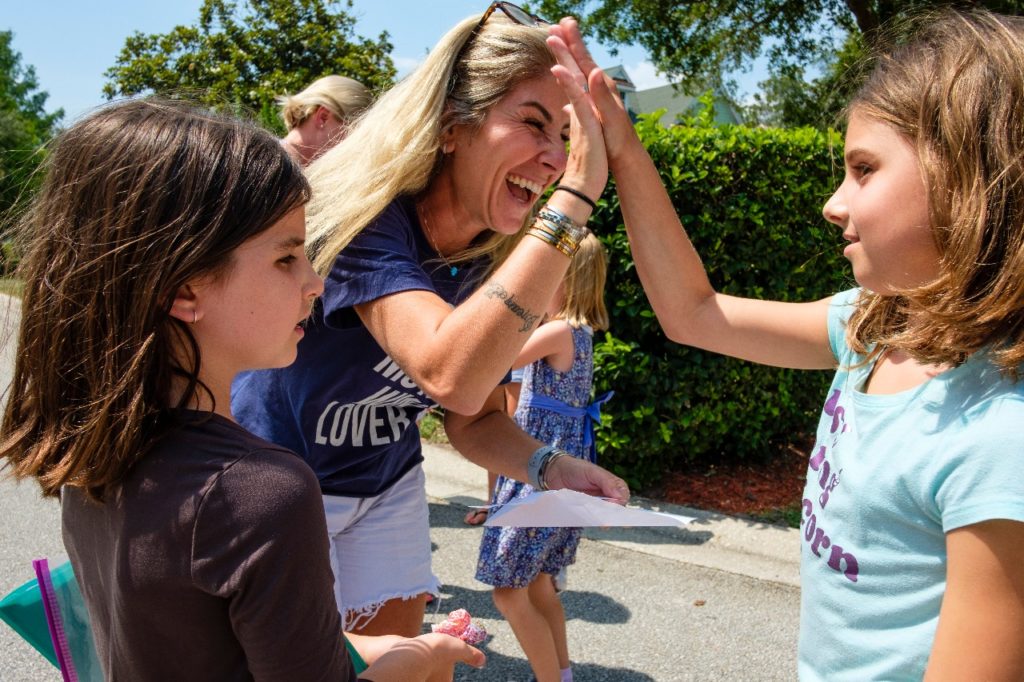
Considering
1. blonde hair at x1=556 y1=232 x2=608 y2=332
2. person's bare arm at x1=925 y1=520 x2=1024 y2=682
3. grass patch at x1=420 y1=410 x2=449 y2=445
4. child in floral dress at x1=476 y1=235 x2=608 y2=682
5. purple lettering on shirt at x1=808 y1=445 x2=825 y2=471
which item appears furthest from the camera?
grass patch at x1=420 y1=410 x2=449 y2=445

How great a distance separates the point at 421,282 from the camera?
71.3 inches

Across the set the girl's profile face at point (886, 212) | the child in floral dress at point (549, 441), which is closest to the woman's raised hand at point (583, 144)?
the girl's profile face at point (886, 212)

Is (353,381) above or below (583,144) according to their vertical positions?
below

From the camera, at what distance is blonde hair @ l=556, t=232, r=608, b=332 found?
13.1 ft

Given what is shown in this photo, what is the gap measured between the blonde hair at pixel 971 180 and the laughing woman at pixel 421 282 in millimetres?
640

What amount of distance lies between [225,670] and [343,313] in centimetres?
87

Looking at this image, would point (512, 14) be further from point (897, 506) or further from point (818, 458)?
point (897, 506)

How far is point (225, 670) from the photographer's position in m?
1.15

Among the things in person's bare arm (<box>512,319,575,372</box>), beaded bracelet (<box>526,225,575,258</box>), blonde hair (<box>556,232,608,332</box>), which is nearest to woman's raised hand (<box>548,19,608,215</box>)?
beaded bracelet (<box>526,225,575,258</box>)

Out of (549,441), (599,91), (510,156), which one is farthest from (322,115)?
(599,91)

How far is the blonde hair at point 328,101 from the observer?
4824mm

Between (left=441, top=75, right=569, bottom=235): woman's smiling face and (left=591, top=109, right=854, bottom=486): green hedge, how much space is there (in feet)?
10.8

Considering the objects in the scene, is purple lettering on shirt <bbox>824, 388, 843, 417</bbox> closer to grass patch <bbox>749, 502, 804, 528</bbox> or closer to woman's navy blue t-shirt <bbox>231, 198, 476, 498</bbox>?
woman's navy blue t-shirt <bbox>231, 198, 476, 498</bbox>

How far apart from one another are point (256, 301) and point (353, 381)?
70cm
